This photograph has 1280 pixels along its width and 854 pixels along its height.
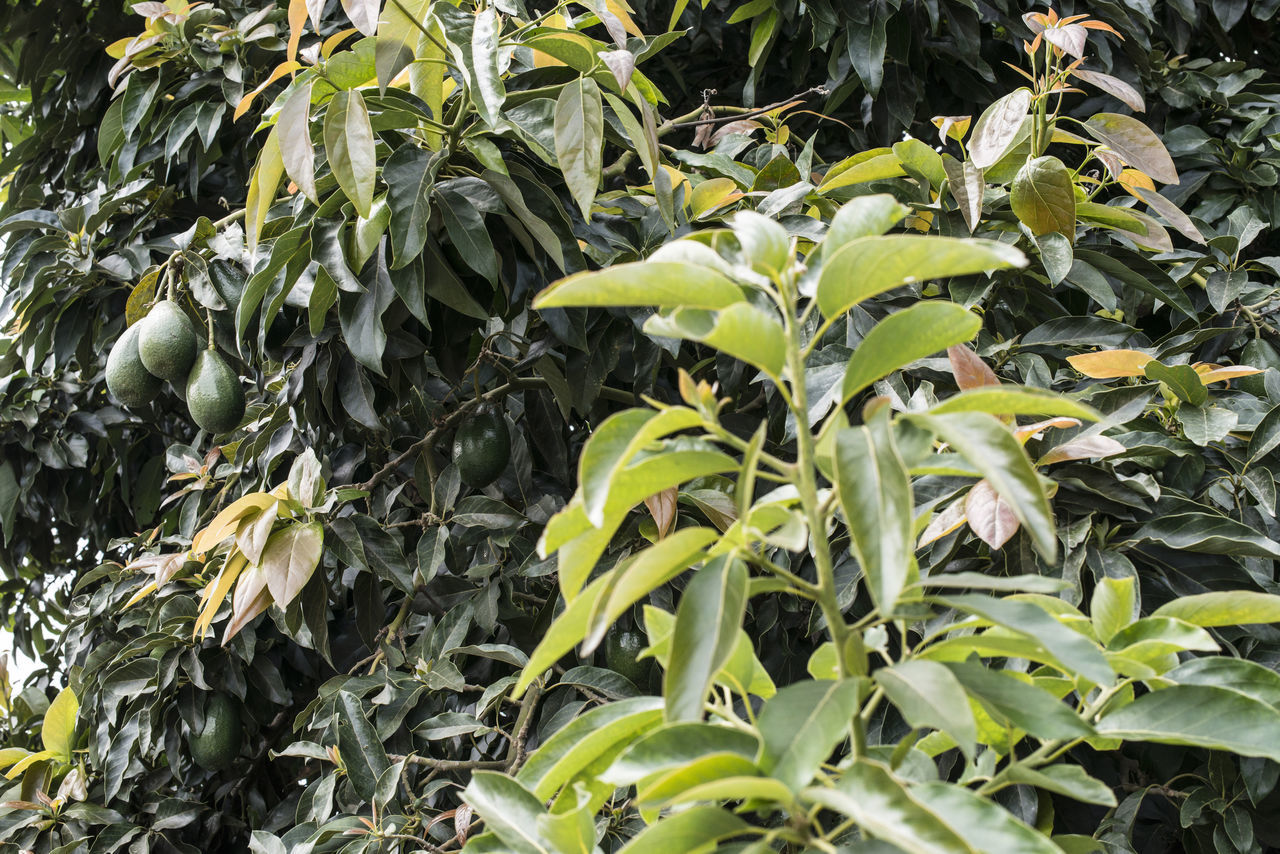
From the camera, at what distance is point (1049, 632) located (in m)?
0.48

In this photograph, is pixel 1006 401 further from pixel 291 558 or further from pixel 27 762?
pixel 27 762

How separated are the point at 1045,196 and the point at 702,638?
3.16ft

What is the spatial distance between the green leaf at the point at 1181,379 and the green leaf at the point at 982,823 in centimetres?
81

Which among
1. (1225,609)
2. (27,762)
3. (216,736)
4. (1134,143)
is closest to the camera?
(1225,609)

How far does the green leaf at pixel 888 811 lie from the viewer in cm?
40

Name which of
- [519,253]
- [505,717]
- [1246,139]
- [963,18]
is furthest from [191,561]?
[1246,139]

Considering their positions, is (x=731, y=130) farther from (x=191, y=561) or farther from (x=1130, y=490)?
(x=191, y=561)

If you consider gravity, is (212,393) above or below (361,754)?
above

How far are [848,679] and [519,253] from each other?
97 cm

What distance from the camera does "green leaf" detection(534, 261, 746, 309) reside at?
488 millimetres

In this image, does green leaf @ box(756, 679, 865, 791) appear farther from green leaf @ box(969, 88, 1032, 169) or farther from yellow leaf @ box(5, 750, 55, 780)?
yellow leaf @ box(5, 750, 55, 780)

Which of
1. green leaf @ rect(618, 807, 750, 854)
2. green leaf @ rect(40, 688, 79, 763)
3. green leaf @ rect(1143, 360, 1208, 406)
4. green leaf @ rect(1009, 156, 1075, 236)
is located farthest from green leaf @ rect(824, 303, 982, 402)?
green leaf @ rect(40, 688, 79, 763)

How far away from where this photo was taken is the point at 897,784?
432 millimetres

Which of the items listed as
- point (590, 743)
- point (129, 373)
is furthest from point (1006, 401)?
point (129, 373)
